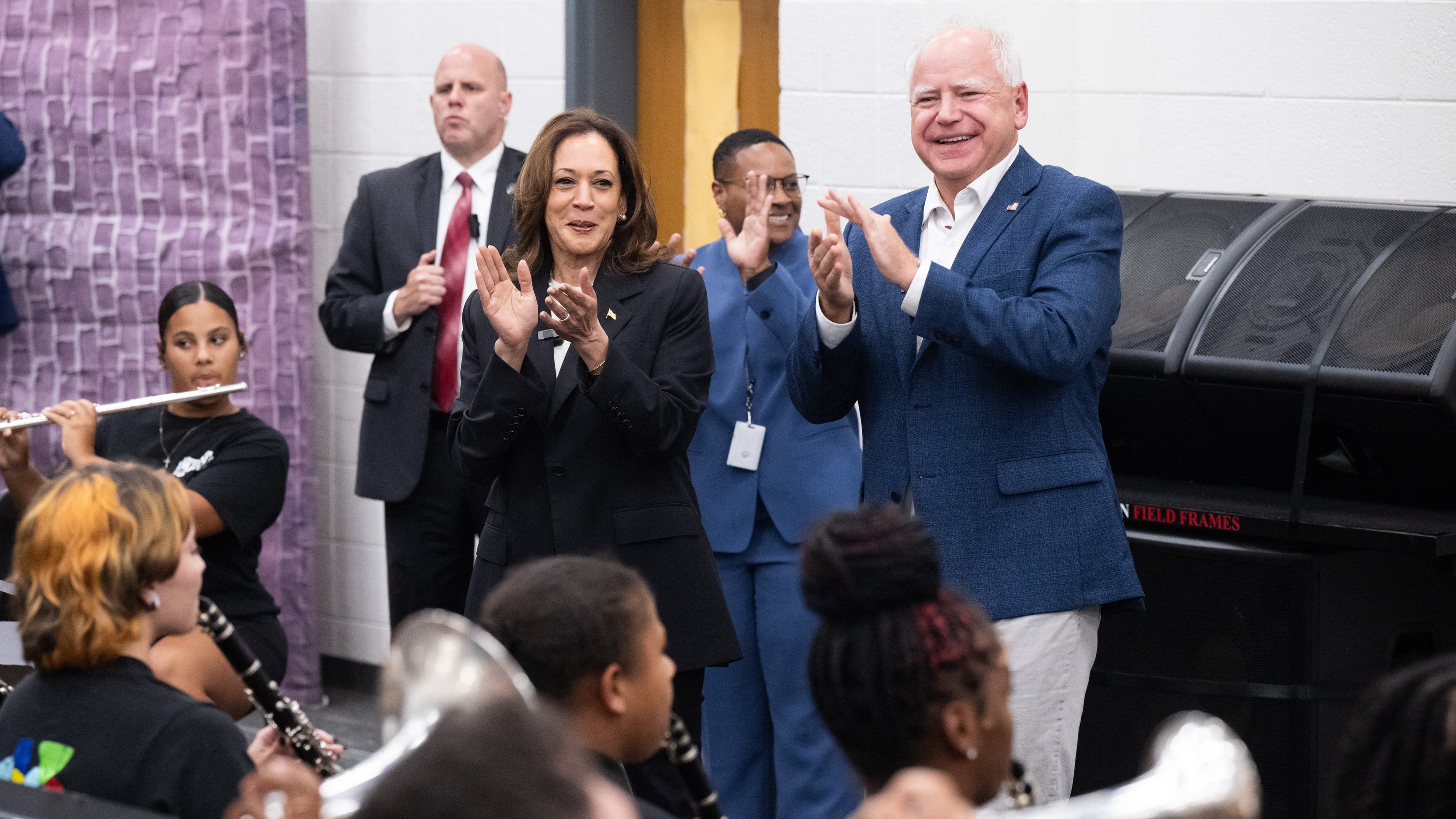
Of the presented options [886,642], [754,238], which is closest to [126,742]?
[886,642]

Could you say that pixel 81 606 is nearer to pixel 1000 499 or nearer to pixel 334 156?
pixel 1000 499

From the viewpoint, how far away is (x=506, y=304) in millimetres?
2223

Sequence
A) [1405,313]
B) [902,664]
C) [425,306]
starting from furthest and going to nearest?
[425,306]
[1405,313]
[902,664]

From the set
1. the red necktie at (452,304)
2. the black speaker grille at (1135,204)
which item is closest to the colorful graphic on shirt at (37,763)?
the red necktie at (452,304)

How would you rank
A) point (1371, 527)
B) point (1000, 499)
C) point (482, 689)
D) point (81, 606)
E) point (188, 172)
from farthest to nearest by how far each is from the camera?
1. point (188, 172)
2. point (1371, 527)
3. point (1000, 499)
4. point (81, 606)
5. point (482, 689)

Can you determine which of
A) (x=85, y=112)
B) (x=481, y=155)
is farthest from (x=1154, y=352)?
(x=85, y=112)

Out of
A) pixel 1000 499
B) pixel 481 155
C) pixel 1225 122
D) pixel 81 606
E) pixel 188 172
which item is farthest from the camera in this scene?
pixel 188 172

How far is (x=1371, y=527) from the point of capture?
234cm

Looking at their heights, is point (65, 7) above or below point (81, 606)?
above

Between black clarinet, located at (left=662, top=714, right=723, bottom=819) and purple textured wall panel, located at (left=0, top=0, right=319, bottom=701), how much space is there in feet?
7.91

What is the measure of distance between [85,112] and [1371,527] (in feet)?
10.9

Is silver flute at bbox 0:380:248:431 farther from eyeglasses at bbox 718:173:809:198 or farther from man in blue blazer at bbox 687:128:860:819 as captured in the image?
eyeglasses at bbox 718:173:809:198

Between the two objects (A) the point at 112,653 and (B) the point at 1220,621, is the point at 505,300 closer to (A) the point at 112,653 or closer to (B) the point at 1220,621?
(A) the point at 112,653

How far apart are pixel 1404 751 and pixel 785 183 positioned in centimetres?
199
